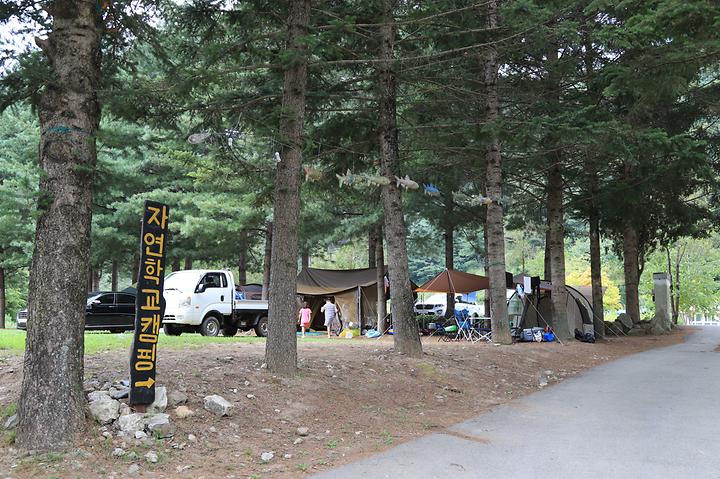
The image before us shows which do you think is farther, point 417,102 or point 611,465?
point 417,102

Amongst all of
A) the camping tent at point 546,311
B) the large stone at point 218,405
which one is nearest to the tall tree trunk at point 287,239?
the large stone at point 218,405

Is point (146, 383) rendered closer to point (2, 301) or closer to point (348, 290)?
point (348, 290)

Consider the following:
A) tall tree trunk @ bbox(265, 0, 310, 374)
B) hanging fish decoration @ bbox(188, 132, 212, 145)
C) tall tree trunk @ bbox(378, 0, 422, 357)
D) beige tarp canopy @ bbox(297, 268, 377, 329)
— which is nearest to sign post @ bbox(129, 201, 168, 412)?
hanging fish decoration @ bbox(188, 132, 212, 145)

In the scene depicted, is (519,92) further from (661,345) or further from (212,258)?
(212,258)

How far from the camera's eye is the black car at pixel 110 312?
19.5 m

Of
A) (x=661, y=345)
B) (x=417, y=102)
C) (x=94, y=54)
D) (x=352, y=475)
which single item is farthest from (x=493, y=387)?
(x=661, y=345)

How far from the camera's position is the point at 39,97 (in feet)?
23.0

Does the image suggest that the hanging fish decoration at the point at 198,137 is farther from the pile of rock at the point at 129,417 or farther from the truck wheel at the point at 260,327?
the truck wheel at the point at 260,327

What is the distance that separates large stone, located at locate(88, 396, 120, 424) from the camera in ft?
20.7

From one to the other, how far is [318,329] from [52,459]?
21161mm

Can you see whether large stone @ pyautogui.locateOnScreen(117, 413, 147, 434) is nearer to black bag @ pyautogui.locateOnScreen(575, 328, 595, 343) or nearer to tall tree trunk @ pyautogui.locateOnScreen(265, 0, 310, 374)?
tall tree trunk @ pyautogui.locateOnScreen(265, 0, 310, 374)

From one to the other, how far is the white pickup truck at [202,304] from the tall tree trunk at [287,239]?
30.5ft

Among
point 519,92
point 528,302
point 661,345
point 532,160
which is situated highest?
point 519,92

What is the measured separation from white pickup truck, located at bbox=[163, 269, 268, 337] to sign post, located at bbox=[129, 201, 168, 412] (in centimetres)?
1123
